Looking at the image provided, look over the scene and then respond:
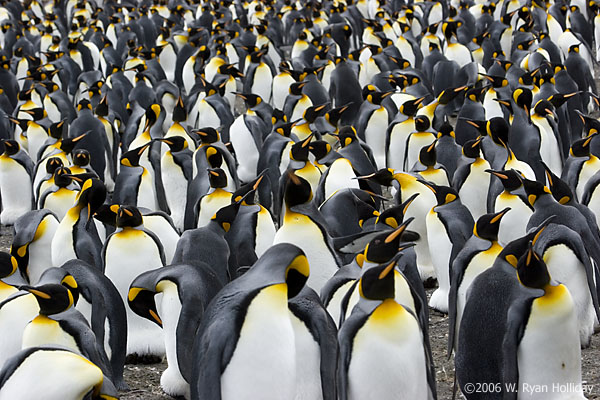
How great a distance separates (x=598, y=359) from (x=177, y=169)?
4144 millimetres

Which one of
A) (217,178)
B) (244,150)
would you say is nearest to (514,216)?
(217,178)

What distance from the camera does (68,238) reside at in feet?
16.9

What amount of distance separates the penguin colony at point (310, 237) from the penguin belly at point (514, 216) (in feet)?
0.04

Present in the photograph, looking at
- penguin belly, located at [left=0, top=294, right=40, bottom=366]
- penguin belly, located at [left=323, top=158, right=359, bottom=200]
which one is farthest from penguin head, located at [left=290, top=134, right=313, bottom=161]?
penguin belly, located at [left=0, top=294, right=40, bottom=366]

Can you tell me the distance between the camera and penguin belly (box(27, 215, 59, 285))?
17.7 ft

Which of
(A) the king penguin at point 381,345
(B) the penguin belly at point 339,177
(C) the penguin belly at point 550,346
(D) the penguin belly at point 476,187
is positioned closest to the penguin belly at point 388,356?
(A) the king penguin at point 381,345

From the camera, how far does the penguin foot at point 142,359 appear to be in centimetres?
486

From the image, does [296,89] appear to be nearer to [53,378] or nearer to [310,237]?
[310,237]

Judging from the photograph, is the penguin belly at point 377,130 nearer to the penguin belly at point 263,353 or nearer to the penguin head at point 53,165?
the penguin head at point 53,165

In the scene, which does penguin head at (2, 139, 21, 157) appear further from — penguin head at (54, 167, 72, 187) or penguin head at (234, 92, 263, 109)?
penguin head at (234, 92, 263, 109)

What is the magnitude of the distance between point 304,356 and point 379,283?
16.4 inches

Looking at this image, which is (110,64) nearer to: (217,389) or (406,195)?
(406,195)

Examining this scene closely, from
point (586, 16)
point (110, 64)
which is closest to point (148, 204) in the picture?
point (110, 64)

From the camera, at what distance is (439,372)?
4453mm
